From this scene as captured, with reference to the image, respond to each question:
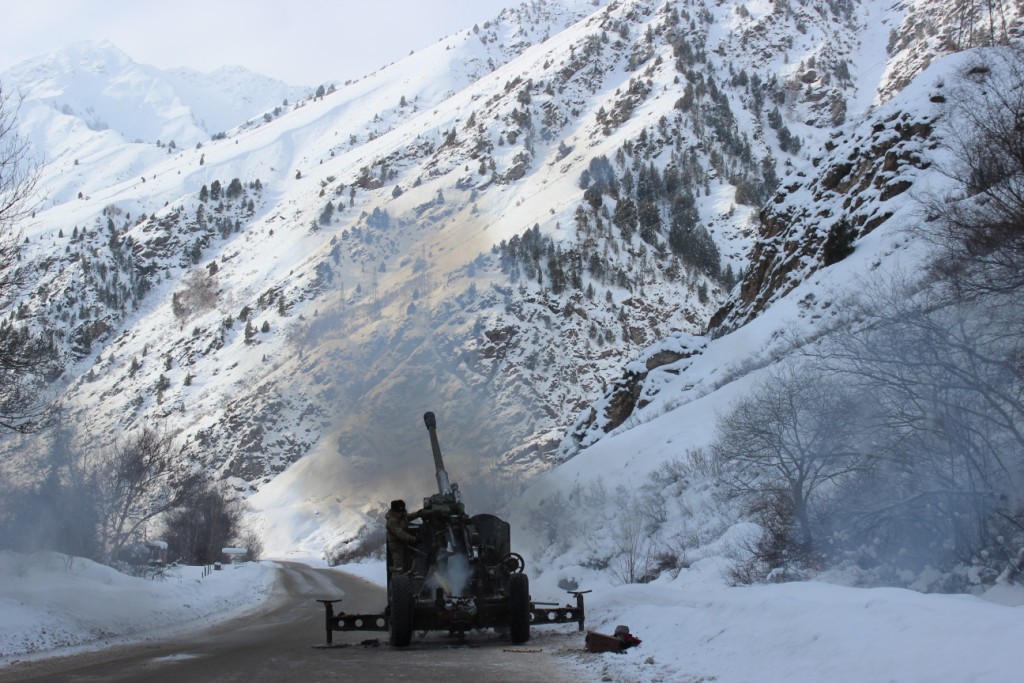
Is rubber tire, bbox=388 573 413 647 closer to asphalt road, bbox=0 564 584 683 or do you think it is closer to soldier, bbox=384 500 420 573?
asphalt road, bbox=0 564 584 683

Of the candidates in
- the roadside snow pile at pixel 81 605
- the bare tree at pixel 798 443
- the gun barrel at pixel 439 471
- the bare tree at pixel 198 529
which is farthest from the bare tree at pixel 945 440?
the bare tree at pixel 198 529

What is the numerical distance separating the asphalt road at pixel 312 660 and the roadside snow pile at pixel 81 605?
175 cm

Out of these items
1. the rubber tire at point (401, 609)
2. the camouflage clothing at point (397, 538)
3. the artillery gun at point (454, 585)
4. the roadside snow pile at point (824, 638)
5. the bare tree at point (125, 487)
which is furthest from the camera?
the bare tree at point (125, 487)

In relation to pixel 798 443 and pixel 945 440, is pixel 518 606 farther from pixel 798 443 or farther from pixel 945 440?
pixel 798 443

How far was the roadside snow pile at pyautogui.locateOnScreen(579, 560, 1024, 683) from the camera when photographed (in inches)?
224

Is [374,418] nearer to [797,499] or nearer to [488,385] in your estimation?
[488,385]

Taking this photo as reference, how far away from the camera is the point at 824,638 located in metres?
7.30

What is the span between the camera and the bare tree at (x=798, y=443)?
45.5 ft

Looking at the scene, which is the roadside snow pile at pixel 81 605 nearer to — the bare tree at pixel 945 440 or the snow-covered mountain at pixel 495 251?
the snow-covered mountain at pixel 495 251

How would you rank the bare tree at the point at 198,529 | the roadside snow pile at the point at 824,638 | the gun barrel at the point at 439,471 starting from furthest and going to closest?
the bare tree at the point at 198,529
the gun barrel at the point at 439,471
the roadside snow pile at the point at 824,638

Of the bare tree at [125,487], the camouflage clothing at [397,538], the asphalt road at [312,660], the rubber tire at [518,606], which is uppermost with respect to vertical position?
the bare tree at [125,487]

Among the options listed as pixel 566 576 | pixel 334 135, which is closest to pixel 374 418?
pixel 566 576

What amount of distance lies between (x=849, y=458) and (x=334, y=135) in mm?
184396

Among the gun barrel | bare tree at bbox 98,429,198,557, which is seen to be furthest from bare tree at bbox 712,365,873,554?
bare tree at bbox 98,429,198,557
